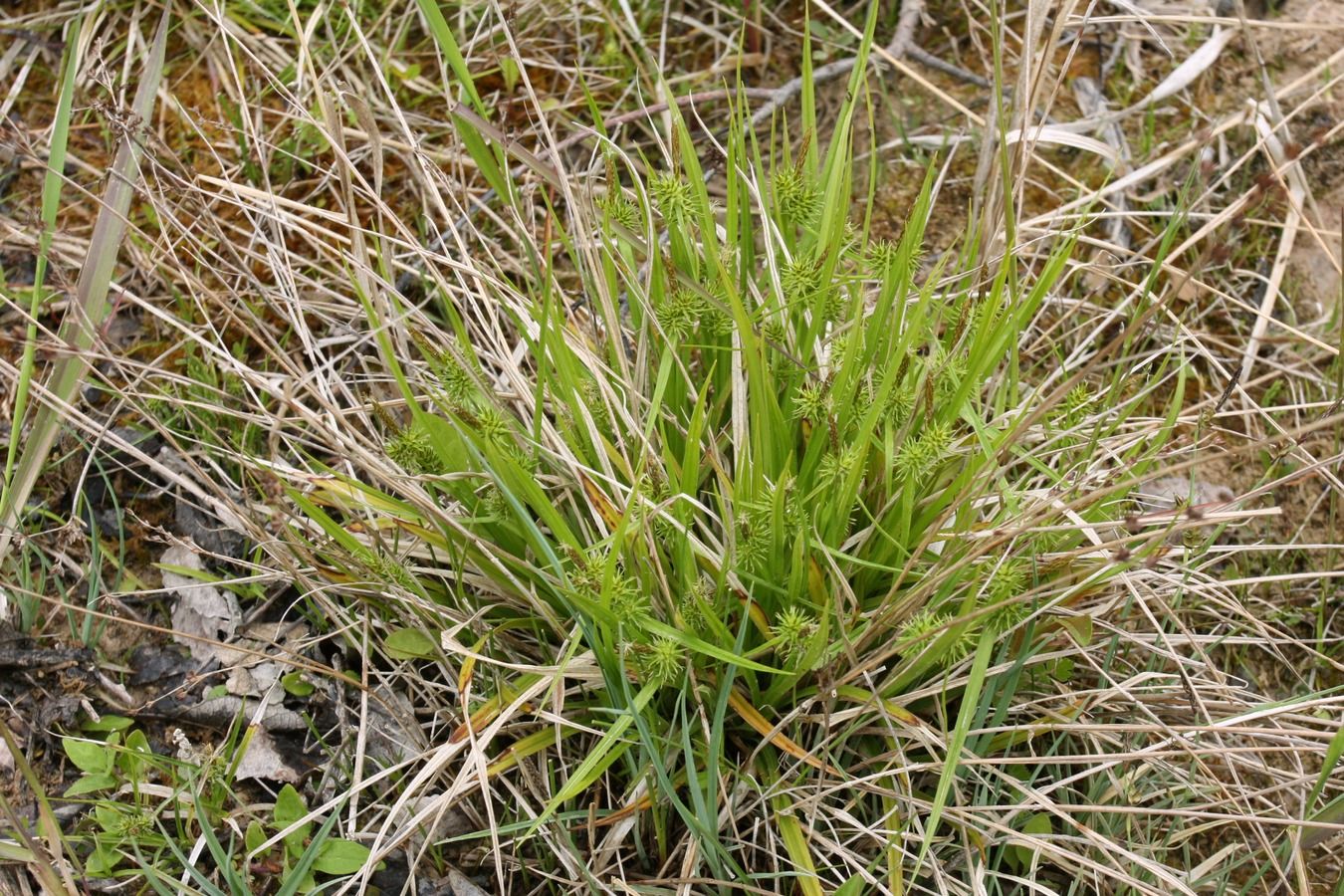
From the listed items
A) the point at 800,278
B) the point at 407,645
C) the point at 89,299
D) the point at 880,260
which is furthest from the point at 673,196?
the point at 89,299

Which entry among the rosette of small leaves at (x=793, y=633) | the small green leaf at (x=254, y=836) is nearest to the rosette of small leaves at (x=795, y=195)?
the rosette of small leaves at (x=793, y=633)

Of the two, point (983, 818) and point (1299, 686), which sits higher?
point (983, 818)

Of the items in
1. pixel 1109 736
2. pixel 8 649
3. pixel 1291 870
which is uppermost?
pixel 8 649

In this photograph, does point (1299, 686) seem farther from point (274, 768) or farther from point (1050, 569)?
point (274, 768)

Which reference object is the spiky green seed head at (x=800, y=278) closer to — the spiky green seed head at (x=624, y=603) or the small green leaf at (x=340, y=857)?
the spiky green seed head at (x=624, y=603)

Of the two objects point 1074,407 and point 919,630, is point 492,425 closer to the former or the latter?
point 919,630

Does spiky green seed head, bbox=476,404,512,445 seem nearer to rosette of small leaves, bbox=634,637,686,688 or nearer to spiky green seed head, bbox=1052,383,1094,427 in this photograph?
rosette of small leaves, bbox=634,637,686,688

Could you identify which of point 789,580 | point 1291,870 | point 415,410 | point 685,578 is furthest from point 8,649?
point 1291,870
